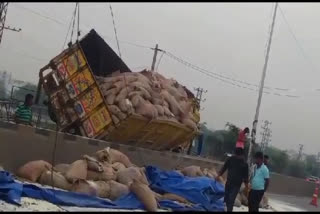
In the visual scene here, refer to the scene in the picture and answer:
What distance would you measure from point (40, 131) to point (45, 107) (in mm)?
4375

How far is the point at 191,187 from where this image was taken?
12312mm

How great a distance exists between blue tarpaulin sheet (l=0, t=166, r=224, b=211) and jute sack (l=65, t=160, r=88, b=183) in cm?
94

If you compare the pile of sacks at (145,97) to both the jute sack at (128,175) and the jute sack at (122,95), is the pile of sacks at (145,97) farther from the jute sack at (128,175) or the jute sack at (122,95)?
the jute sack at (128,175)

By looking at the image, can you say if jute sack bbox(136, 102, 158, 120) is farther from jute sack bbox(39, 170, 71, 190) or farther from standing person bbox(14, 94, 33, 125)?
jute sack bbox(39, 170, 71, 190)

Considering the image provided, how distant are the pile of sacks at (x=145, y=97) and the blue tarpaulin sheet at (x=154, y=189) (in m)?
2.39

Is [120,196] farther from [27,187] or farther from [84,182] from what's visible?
[27,187]

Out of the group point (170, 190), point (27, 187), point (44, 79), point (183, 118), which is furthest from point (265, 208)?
point (27, 187)

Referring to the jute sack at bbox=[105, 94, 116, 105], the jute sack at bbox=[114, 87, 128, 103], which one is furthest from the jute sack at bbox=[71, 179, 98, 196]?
the jute sack at bbox=[114, 87, 128, 103]

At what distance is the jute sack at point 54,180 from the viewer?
410 inches

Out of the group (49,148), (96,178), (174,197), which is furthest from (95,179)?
(174,197)

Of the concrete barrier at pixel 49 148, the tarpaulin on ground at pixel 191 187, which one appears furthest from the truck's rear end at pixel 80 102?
the tarpaulin on ground at pixel 191 187

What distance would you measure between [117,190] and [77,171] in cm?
93

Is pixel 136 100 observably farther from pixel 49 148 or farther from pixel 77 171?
pixel 77 171

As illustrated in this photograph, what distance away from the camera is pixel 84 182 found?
406 inches
